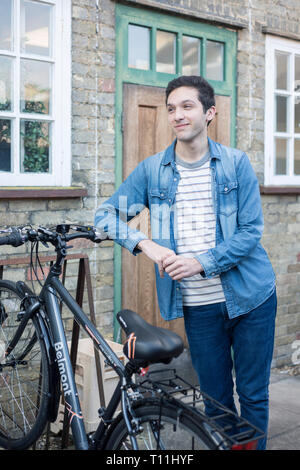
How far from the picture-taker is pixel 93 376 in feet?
11.7

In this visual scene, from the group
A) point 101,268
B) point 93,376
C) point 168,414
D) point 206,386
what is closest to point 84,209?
point 101,268

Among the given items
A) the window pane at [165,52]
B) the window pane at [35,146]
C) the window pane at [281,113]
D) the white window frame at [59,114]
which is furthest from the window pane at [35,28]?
the window pane at [281,113]

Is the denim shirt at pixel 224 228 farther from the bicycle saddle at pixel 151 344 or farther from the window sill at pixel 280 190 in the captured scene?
the window sill at pixel 280 190

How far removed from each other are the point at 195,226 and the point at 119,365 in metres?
→ 0.77

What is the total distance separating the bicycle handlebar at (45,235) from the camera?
2.62m

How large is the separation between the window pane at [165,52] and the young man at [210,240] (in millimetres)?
2169

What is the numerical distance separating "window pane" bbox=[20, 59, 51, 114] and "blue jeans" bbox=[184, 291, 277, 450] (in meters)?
2.11

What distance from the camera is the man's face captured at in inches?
103

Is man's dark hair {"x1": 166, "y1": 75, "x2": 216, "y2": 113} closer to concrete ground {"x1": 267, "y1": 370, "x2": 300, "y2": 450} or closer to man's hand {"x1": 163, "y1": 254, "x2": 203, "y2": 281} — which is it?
man's hand {"x1": 163, "y1": 254, "x2": 203, "y2": 281}

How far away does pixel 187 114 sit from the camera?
103 inches

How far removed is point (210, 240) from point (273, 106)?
3.27m

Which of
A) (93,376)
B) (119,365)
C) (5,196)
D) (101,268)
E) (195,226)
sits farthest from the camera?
(101,268)

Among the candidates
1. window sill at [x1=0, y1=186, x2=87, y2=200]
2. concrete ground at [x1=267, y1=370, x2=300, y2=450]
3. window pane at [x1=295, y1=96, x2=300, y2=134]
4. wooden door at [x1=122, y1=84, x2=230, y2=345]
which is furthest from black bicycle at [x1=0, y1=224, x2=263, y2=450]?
window pane at [x1=295, y1=96, x2=300, y2=134]

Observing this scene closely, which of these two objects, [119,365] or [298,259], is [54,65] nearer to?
[119,365]
